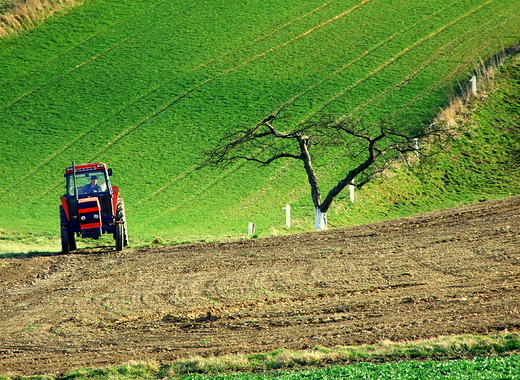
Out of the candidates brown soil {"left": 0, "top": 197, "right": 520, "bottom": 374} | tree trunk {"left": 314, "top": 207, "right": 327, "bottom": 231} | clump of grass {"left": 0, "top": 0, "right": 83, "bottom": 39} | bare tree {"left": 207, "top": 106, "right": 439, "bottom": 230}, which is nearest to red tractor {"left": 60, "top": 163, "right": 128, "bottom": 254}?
brown soil {"left": 0, "top": 197, "right": 520, "bottom": 374}

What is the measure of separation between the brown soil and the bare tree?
2.60 m

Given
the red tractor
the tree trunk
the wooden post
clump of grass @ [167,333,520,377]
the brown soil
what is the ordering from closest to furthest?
clump of grass @ [167,333,520,377], the brown soil, the red tractor, the tree trunk, the wooden post

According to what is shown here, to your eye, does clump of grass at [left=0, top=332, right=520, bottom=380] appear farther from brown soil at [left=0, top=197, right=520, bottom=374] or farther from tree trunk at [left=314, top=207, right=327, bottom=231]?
tree trunk at [left=314, top=207, right=327, bottom=231]

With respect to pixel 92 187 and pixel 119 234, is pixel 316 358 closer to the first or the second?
pixel 119 234

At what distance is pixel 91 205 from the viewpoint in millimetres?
19750

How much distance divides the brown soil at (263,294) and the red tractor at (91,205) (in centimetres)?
72

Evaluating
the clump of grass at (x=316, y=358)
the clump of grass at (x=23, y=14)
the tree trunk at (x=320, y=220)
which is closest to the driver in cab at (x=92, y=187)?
the tree trunk at (x=320, y=220)

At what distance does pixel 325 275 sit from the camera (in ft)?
49.9

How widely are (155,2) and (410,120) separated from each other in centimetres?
2258

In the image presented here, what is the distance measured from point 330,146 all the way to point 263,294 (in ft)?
56.3

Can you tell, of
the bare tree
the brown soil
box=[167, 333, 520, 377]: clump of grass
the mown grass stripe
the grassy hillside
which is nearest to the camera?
box=[167, 333, 520, 377]: clump of grass

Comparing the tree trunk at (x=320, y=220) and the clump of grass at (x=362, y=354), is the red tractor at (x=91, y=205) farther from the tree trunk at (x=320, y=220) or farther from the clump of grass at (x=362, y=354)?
the clump of grass at (x=362, y=354)

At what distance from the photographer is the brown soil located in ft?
37.5

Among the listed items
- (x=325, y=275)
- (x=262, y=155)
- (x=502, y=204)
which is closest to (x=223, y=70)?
(x=262, y=155)
